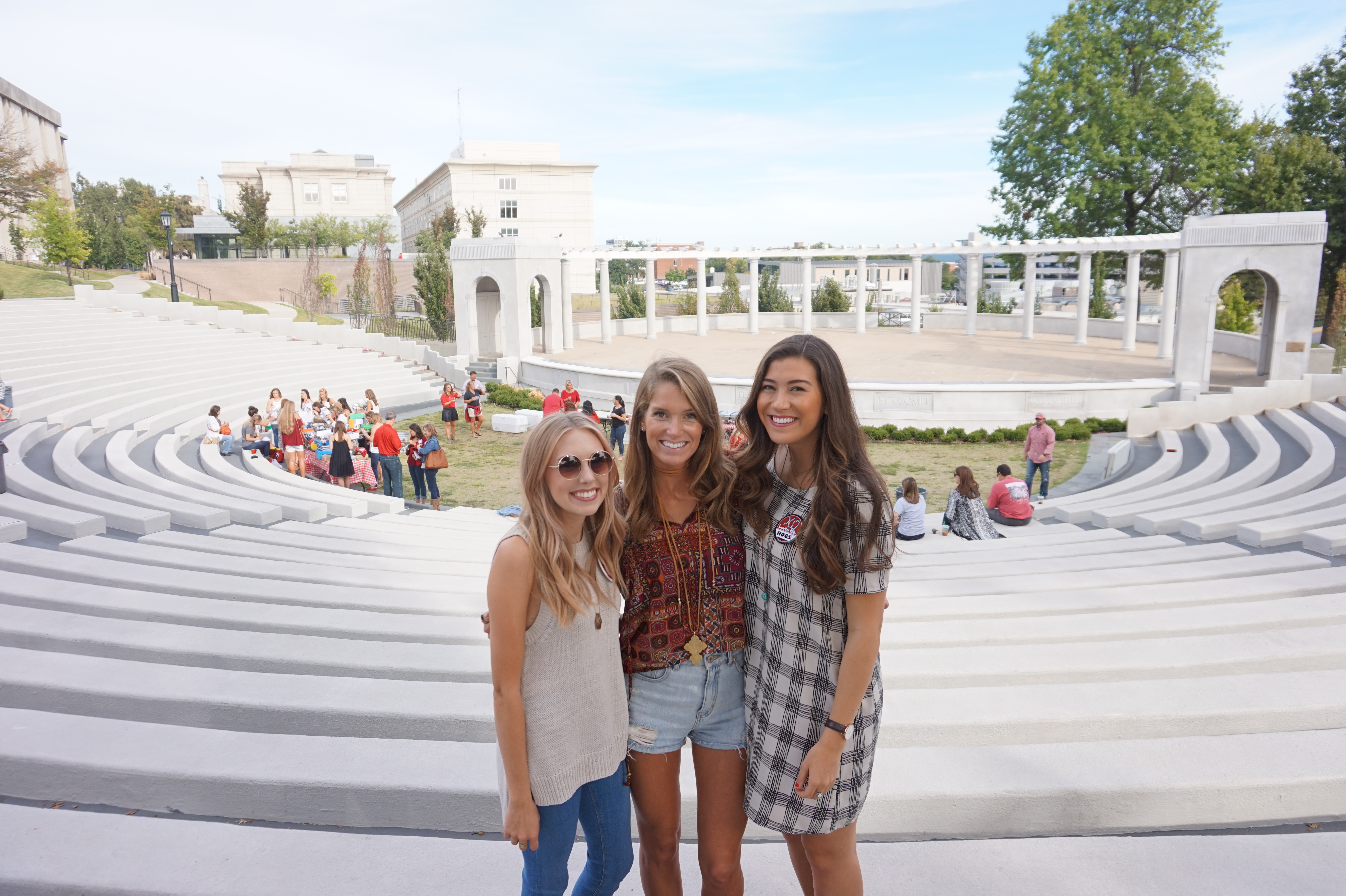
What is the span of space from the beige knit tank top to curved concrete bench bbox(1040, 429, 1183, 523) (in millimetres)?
10514

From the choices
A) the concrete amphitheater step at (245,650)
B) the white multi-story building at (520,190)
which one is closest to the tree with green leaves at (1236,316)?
the concrete amphitheater step at (245,650)

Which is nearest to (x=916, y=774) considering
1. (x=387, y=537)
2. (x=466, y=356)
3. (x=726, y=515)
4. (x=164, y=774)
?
(x=726, y=515)

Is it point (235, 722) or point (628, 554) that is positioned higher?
point (628, 554)

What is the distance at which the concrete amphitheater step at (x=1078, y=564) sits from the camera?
7410mm

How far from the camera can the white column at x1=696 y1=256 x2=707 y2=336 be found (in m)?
36.9

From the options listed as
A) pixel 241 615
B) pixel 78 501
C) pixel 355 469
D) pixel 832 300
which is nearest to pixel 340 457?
pixel 355 469

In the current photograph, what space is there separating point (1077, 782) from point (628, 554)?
2209 mm

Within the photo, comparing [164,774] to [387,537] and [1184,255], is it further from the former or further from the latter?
[1184,255]

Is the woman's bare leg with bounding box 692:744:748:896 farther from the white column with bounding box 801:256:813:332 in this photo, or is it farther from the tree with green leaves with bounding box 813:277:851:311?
the tree with green leaves with bounding box 813:277:851:311

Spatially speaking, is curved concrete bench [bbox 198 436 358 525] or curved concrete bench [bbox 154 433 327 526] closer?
curved concrete bench [bbox 154 433 327 526]

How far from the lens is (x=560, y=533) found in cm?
252

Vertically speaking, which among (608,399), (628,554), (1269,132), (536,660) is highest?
(1269,132)

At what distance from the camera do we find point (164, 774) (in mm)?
3498

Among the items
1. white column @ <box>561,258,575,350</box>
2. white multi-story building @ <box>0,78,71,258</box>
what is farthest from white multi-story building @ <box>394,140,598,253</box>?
white column @ <box>561,258,575,350</box>
